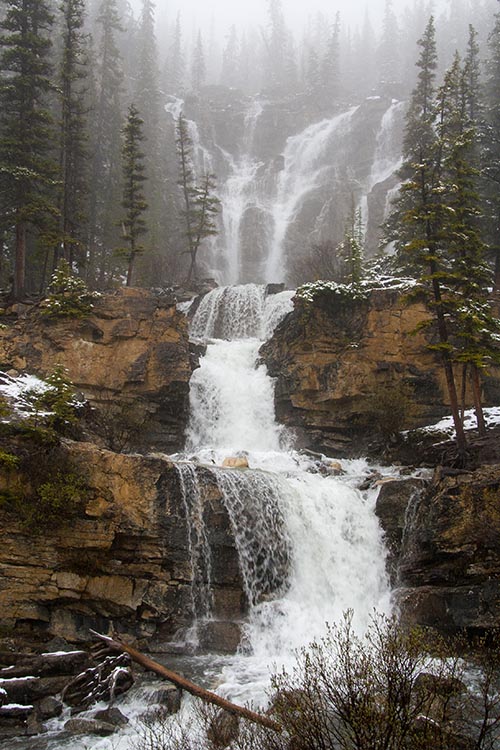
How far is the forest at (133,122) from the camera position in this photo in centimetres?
2262

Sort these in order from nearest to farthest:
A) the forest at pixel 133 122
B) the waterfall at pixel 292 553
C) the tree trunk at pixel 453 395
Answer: the waterfall at pixel 292 553 < the tree trunk at pixel 453 395 < the forest at pixel 133 122

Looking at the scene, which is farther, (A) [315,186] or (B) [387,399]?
(A) [315,186]

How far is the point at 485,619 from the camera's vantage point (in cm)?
1145

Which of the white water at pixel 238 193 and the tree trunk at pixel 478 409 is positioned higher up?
the white water at pixel 238 193

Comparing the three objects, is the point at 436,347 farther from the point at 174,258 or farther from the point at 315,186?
the point at 315,186

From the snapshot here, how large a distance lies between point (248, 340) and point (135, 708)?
19634 mm

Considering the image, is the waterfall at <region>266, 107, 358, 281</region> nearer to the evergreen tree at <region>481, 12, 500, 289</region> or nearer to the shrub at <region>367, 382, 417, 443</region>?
the evergreen tree at <region>481, 12, 500, 289</region>

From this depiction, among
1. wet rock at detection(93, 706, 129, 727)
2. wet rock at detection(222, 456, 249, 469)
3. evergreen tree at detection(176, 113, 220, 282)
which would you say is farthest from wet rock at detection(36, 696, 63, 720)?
evergreen tree at detection(176, 113, 220, 282)

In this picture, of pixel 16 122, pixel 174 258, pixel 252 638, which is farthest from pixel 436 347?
pixel 174 258

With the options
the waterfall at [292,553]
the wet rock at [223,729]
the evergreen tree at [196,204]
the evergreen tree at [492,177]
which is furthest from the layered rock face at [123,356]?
the evergreen tree at [492,177]

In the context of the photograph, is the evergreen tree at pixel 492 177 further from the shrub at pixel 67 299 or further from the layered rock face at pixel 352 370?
the shrub at pixel 67 299

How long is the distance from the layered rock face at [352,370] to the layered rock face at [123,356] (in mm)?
4816

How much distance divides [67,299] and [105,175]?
19800mm

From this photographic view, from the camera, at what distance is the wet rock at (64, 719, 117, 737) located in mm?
8531
